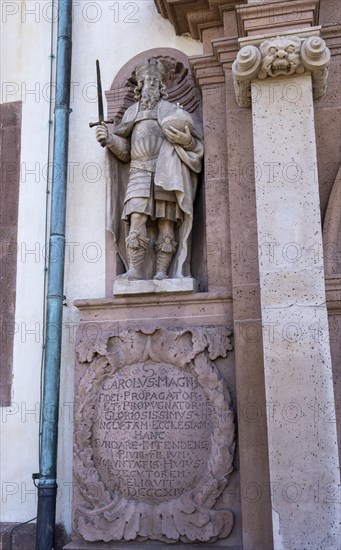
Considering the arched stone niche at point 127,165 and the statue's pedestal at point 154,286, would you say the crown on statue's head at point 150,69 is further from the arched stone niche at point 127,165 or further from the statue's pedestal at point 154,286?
the statue's pedestal at point 154,286

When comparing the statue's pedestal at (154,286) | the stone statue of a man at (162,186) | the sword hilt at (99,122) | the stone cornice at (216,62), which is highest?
the stone cornice at (216,62)

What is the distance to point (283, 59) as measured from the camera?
4262mm

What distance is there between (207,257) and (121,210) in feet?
2.73

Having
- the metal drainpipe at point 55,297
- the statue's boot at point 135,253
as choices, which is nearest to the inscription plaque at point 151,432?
the metal drainpipe at point 55,297

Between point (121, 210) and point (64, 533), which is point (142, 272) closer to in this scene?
point (121, 210)

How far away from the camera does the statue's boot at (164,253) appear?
189 inches

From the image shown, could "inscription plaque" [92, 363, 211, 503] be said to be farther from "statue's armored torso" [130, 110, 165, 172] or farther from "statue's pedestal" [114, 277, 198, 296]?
"statue's armored torso" [130, 110, 165, 172]

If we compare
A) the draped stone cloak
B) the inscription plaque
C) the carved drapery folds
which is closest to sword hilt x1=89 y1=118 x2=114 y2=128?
the draped stone cloak

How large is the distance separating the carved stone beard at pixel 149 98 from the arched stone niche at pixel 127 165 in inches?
8.5

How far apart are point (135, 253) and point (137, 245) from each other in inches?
2.9

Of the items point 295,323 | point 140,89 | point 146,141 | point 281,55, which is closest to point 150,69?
point 140,89

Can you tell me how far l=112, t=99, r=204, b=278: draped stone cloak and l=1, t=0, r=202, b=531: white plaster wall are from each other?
0.43 metres

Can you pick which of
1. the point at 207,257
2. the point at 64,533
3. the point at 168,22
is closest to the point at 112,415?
the point at 64,533

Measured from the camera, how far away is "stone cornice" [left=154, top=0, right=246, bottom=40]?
5.05 meters
